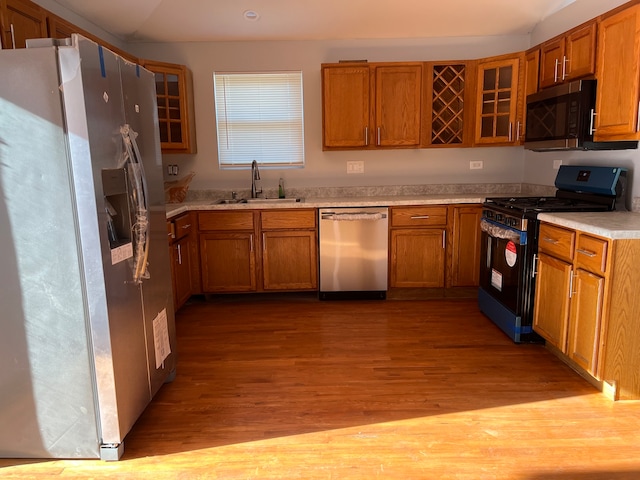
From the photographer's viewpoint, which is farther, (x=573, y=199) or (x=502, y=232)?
(x=573, y=199)

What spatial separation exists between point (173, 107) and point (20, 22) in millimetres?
1774

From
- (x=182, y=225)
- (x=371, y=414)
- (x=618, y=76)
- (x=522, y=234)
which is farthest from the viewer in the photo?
(x=182, y=225)

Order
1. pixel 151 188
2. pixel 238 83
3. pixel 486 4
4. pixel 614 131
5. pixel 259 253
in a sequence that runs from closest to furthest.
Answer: pixel 151 188 < pixel 614 131 < pixel 486 4 < pixel 259 253 < pixel 238 83

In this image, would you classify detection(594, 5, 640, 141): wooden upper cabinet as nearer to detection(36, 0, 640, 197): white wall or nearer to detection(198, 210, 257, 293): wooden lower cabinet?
detection(36, 0, 640, 197): white wall

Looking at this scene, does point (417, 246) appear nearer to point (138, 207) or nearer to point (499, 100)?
point (499, 100)

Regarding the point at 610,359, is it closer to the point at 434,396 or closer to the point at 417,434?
the point at 434,396

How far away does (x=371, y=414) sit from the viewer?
2.33 meters

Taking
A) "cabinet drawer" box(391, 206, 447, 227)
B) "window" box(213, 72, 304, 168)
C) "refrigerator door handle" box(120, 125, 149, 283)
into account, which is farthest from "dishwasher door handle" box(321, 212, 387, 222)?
"refrigerator door handle" box(120, 125, 149, 283)

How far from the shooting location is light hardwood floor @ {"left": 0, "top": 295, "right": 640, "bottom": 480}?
1938mm

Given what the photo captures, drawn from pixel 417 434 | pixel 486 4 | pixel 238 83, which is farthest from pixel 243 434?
pixel 486 4

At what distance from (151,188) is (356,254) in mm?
2138

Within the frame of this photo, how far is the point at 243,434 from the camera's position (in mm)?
2191

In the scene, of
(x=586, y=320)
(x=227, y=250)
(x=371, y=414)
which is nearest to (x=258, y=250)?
(x=227, y=250)

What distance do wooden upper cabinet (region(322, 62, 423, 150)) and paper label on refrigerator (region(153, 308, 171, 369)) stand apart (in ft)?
7.84
